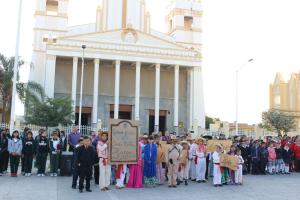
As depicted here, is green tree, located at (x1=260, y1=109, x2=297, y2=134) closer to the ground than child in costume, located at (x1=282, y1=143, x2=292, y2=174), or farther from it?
farther from it

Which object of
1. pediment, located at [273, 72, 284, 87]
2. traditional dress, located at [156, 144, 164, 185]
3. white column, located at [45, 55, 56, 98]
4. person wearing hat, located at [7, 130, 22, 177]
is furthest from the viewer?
pediment, located at [273, 72, 284, 87]

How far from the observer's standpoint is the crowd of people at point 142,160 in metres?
10.3

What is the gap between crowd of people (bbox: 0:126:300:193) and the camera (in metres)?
10.3

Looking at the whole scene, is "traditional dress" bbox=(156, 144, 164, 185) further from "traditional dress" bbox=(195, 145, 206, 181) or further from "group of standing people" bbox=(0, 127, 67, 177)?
"group of standing people" bbox=(0, 127, 67, 177)

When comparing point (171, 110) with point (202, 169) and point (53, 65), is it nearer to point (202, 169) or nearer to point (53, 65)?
point (53, 65)

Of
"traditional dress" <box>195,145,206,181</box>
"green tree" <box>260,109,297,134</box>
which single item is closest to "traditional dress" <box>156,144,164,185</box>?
"traditional dress" <box>195,145,206,181</box>

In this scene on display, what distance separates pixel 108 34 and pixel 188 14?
14144 millimetres

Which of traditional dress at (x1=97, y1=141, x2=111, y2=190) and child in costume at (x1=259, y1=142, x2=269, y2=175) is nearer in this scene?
traditional dress at (x1=97, y1=141, x2=111, y2=190)

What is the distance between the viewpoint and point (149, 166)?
1092cm

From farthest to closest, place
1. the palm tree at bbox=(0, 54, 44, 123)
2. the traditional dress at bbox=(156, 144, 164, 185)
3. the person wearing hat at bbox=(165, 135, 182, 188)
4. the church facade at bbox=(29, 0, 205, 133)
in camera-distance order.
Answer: the church facade at bbox=(29, 0, 205, 133)
the palm tree at bbox=(0, 54, 44, 123)
the traditional dress at bbox=(156, 144, 164, 185)
the person wearing hat at bbox=(165, 135, 182, 188)

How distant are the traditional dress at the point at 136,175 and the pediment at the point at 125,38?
22.8 m

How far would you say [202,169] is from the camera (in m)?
12.2

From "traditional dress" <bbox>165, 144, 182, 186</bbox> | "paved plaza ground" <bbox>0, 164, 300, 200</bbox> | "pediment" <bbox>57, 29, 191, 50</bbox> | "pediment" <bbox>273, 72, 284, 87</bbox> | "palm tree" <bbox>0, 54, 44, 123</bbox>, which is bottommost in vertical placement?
"paved plaza ground" <bbox>0, 164, 300, 200</bbox>

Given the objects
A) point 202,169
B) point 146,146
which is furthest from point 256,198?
point 146,146
